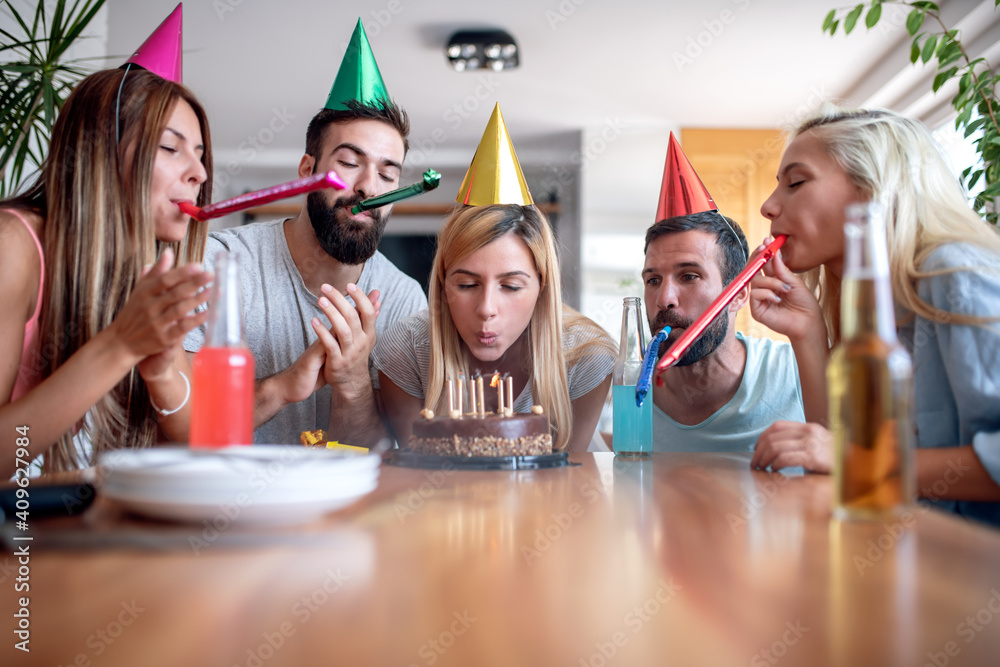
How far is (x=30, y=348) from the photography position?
3.99 ft

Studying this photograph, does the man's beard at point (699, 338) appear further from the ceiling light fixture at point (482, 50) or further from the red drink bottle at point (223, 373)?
the ceiling light fixture at point (482, 50)

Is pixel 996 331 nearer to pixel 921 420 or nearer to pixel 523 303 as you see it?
pixel 921 420

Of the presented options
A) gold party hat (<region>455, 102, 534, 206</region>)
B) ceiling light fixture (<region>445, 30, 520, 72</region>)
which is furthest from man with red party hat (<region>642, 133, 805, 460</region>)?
ceiling light fixture (<region>445, 30, 520, 72</region>)

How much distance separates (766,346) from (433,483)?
1301 millimetres

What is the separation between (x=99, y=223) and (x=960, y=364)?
4.64 feet

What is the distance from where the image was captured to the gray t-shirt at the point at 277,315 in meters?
2.02

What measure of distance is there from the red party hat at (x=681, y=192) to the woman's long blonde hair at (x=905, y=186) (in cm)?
48

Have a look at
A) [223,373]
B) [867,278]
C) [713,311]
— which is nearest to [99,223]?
[223,373]

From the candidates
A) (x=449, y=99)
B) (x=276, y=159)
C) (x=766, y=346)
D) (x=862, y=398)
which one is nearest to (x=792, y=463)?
(x=862, y=398)

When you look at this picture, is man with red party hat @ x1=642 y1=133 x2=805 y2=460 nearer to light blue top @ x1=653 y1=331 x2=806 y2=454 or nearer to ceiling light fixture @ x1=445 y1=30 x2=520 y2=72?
light blue top @ x1=653 y1=331 x2=806 y2=454

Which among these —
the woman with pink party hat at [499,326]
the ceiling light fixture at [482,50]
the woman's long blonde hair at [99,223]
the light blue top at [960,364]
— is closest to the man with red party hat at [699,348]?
the woman with pink party hat at [499,326]

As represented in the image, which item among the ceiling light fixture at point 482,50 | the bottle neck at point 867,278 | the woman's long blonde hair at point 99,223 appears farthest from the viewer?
the ceiling light fixture at point 482,50

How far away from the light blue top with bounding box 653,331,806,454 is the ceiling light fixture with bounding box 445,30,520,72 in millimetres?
2608

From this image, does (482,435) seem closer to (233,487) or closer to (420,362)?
(233,487)
